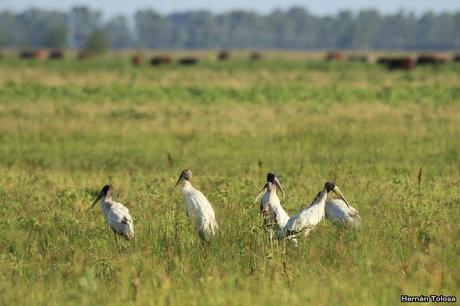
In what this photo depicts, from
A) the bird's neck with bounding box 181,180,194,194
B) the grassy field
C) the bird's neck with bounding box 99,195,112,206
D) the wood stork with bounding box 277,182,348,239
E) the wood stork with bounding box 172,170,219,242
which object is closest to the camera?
the grassy field

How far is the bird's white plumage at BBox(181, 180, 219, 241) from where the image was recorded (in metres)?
10.0

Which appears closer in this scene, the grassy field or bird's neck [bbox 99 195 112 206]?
the grassy field

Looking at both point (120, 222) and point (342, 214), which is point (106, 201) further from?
point (342, 214)

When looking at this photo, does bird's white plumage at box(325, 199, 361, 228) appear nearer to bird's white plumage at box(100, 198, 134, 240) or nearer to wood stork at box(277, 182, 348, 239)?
wood stork at box(277, 182, 348, 239)

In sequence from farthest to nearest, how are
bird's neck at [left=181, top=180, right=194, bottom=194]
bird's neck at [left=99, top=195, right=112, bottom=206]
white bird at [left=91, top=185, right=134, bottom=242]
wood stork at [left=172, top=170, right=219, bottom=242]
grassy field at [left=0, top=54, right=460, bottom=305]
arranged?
bird's neck at [left=99, top=195, right=112, bottom=206], bird's neck at [left=181, top=180, right=194, bottom=194], white bird at [left=91, top=185, right=134, bottom=242], wood stork at [left=172, top=170, right=219, bottom=242], grassy field at [left=0, top=54, right=460, bottom=305]

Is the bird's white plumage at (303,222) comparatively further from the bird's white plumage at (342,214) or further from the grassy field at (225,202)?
the bird's white plumage at (342,214)

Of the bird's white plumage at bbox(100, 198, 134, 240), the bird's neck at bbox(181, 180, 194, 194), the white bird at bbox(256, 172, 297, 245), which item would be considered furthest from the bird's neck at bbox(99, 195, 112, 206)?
the white bird at bbox(256, 172, 297, 245)

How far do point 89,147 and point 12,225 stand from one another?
948 cm

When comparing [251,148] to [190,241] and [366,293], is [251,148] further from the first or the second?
[366,293]

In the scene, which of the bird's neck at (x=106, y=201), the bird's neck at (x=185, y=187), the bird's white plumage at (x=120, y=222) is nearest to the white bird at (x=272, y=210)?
the bird's neck at (x=185, y=187)

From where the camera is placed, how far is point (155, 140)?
22.0 meters

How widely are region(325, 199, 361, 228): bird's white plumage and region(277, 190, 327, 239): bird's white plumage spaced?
0.45m

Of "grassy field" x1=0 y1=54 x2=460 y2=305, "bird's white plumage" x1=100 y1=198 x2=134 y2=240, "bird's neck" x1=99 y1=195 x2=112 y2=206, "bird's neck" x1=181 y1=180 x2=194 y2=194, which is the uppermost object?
"bird's neck" x1=181 y1=180 x2=194 y2=194

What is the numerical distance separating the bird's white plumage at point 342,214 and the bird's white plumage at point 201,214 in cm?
129
